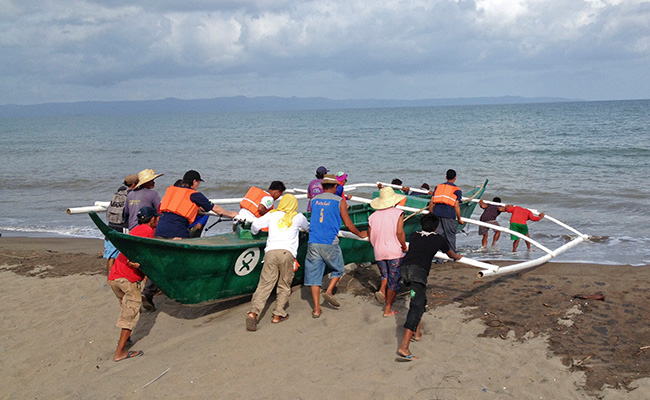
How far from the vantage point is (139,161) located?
3694cm

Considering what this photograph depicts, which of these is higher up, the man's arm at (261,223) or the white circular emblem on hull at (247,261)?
the man's arm at (261,223)

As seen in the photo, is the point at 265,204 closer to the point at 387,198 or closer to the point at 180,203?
the point at 180,203

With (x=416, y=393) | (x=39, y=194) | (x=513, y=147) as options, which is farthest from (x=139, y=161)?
(x=416, y=393)

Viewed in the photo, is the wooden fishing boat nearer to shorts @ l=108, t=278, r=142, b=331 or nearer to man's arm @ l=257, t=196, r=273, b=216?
shorts @ l=108, t=278, r=142, b=331

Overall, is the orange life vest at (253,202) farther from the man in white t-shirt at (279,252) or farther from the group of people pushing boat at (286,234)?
the man in white t-shirt at (279,252)

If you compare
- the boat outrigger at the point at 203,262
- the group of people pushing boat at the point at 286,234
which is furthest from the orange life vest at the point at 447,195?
the group of people pushing boat at the point at 286,234

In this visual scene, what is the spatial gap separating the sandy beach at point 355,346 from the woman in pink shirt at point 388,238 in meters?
0.46

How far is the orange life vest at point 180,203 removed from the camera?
21.7ft

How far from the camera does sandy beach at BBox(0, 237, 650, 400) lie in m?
5.07

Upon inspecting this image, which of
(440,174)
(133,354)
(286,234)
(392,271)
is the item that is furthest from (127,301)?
(440,174)

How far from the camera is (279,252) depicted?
6297 millimetres

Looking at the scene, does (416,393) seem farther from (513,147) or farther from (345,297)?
(513,147)

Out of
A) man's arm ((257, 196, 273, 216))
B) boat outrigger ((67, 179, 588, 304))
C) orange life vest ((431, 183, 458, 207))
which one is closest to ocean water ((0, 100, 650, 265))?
orange life vest ((431, 183, 458, 207))

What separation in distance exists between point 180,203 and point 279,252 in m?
1.41
